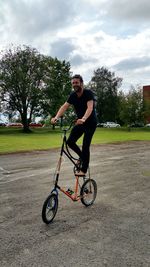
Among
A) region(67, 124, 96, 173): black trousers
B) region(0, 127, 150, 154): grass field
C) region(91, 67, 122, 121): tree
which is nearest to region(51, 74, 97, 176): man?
region(67, 124, 96, 173): black trousers

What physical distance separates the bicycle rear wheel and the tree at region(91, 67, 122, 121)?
72495 millimetres

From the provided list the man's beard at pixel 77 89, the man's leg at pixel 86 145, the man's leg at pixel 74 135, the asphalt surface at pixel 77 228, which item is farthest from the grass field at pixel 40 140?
the man's beard at pixel 77 89

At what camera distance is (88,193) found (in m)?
5.57

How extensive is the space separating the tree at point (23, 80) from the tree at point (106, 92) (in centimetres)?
2959

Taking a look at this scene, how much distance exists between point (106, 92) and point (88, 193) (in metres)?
75.1

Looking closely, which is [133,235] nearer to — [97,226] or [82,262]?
[97,226]

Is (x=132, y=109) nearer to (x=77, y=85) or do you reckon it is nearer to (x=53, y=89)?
(x=53, y=89)

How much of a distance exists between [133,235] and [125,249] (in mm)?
480

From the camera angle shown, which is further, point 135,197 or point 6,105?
point 6,105

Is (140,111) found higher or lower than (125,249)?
higher

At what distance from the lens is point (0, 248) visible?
11.8 ft

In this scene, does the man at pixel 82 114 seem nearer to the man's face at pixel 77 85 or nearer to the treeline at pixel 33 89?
the man's face at pixel 77 85

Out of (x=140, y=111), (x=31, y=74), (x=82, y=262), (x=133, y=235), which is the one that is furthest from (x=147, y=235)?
(x=140, y=111)

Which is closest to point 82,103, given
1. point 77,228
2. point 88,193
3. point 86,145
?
point 86,145
